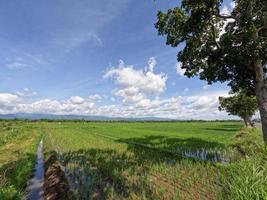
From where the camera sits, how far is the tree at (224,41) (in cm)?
1625

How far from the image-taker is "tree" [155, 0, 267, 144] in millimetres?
16250

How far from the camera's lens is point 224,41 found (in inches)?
671

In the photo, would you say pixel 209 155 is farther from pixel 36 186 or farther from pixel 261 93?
pixel 36 186

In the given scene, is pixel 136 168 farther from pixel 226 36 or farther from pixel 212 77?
pixel 226 36

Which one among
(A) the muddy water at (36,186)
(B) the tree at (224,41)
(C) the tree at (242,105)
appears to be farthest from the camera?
(C) the tree at (242,105)

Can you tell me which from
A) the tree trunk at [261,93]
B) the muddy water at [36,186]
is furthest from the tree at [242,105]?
the muddy water at [36,186]

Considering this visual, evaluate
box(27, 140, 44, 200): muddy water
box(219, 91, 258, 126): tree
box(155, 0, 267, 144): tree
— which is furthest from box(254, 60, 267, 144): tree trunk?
box(219, 91, 258, 126): tree

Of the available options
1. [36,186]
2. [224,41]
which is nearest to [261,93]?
[224,41]

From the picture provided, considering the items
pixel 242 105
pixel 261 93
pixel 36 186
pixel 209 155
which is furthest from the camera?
pixel 242 105

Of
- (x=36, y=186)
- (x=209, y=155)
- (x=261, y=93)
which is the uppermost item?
(x=261, y=93)

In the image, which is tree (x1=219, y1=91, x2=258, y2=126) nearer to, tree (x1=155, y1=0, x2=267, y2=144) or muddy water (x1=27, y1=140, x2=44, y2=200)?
tree (x1=155, y1=0, x2=267, y2=144)

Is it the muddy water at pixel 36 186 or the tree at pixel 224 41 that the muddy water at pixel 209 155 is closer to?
the tree at pixel 224 41

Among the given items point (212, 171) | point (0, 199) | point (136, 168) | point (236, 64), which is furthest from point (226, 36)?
point (0, 199)

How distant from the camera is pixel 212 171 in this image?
13.3 meters
